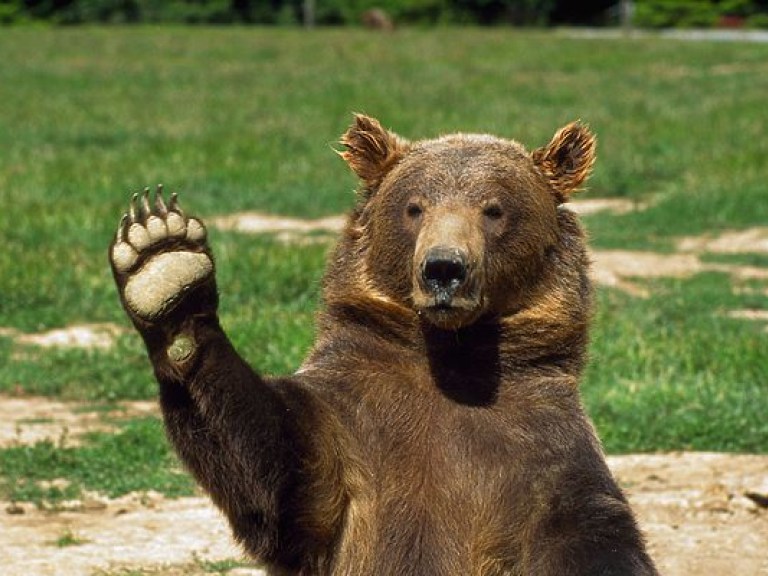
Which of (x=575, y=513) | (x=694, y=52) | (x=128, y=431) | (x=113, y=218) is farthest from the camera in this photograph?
(x=694, y=52)

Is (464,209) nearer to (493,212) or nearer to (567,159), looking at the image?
(493,212)

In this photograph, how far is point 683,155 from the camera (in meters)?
18.1

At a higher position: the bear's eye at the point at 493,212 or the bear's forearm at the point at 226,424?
the bear's eye at the point at 493,212

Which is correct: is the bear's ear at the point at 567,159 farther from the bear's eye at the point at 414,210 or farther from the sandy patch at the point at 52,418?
the sandy patch at the point at 52,418

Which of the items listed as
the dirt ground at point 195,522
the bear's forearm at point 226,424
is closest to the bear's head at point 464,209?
the bear's forearm at point 226,424

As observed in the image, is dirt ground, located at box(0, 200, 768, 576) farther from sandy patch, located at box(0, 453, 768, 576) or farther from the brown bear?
the brown bear

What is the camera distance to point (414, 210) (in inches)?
202

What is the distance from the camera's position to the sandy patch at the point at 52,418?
7902mm

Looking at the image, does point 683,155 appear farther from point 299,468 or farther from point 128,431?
point 299,468

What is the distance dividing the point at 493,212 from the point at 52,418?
379 centimetres

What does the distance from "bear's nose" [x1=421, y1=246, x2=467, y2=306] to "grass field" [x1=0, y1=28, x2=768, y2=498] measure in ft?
3.60

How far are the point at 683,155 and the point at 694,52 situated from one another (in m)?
17.3

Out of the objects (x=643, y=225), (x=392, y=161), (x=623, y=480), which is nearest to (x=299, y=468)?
(x=392, y=161)

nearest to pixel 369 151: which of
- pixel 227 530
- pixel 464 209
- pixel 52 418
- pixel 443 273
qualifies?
pixel 464 209
